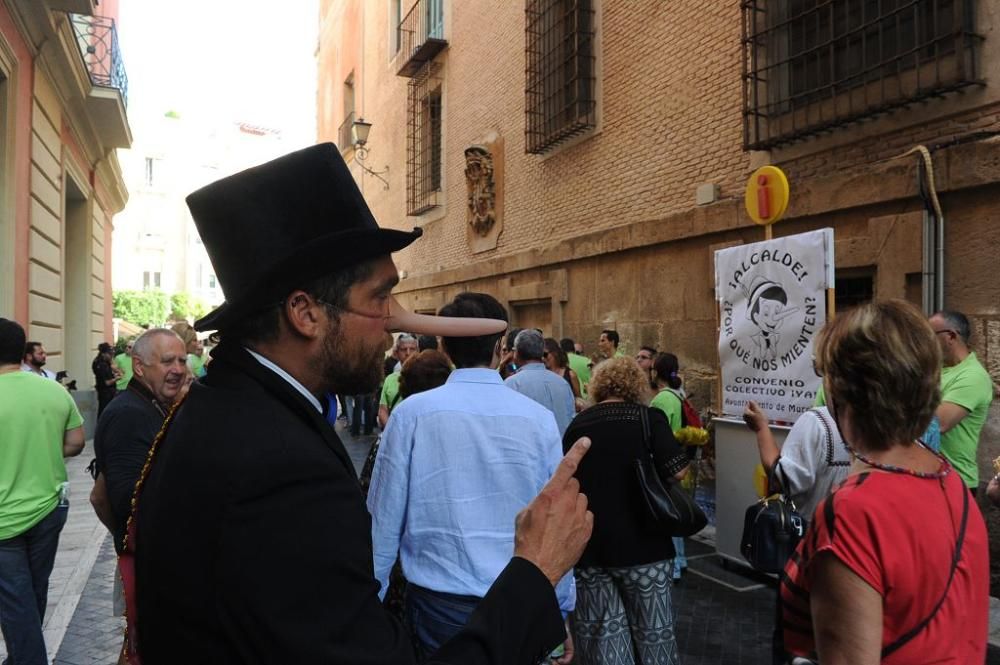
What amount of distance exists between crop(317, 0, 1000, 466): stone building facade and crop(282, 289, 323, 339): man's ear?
5982 millimetres

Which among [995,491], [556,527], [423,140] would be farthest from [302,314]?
[423,140]

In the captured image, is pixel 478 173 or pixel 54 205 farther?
pixel 478 173

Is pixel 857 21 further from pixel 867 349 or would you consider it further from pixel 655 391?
pixel 867 349

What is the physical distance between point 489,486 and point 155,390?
1764 mm

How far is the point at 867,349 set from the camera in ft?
5.79

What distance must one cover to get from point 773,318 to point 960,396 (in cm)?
123

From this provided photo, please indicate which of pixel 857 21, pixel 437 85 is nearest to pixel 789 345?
pixel 857 21

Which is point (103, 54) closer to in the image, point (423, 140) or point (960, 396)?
point (423, 140)

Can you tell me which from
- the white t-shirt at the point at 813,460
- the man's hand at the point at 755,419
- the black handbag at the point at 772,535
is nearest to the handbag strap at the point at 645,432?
the man's hand at the point at 755,419

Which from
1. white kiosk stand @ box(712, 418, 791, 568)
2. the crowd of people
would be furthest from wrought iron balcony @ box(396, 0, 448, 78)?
the crowd of people

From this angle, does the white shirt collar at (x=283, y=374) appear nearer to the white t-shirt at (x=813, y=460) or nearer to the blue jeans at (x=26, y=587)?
the white t-shirt at (x=813, y=460)

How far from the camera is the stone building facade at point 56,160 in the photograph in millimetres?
8547

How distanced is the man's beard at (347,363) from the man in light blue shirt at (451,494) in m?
1.40

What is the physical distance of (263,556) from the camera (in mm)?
1107
